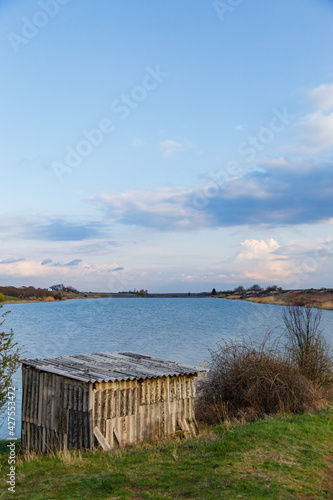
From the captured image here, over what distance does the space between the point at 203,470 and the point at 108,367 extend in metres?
5.84

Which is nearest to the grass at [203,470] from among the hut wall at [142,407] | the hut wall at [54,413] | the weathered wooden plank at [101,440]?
the weathered wooden plank at [101,440]

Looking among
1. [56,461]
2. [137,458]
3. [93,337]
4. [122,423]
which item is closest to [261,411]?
[122,423]

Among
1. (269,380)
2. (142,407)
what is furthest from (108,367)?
(269,380)

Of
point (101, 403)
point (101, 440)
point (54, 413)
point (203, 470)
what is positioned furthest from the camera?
point (54, 413)

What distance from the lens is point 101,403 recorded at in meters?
12.5

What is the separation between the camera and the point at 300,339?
1900 centimetres

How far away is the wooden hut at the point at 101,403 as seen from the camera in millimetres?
12500

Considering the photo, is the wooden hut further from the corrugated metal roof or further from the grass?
the grass

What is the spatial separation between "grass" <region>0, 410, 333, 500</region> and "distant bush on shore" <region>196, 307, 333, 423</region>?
10.4 feet

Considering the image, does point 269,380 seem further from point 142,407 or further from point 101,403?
point 101,403

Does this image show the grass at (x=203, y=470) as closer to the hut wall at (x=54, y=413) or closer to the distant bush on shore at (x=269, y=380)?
the hut wall at (x=54, y=413)

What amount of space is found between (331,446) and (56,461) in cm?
721

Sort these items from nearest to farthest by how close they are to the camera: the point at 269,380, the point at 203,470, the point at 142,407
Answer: the point at 203,470 < the point at 142,407 < the point at 269,380

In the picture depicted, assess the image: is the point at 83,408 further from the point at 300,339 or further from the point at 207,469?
the point at 300,339
